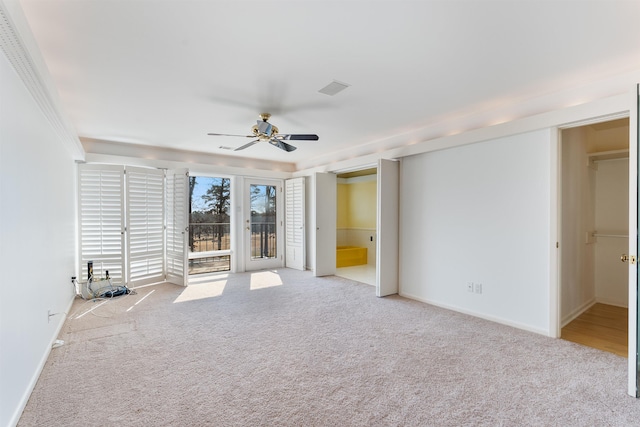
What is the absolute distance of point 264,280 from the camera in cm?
573

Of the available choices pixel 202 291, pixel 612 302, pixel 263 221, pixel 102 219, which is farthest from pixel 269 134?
pixel 612 302

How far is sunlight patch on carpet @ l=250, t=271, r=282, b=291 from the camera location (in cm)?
533

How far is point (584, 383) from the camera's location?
2270mm

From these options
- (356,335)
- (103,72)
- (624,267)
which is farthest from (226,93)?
(624,267)

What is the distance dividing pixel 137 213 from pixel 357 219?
5259 millimetres

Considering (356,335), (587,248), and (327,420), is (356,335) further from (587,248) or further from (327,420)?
(587,248)

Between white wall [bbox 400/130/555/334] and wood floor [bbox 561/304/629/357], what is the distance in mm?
401

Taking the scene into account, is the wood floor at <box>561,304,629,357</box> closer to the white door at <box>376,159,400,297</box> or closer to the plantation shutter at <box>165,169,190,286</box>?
the white door at <box>376,159,400,297</box>

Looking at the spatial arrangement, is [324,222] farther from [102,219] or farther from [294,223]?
[102,219]

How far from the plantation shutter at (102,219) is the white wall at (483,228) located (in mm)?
4731

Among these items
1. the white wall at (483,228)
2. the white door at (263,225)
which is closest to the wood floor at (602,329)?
the white wall at (483,228)

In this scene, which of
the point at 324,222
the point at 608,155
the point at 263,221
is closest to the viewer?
the point at 608,155

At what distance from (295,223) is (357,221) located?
83.6 inches

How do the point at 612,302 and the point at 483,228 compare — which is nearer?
the point at 483,228
